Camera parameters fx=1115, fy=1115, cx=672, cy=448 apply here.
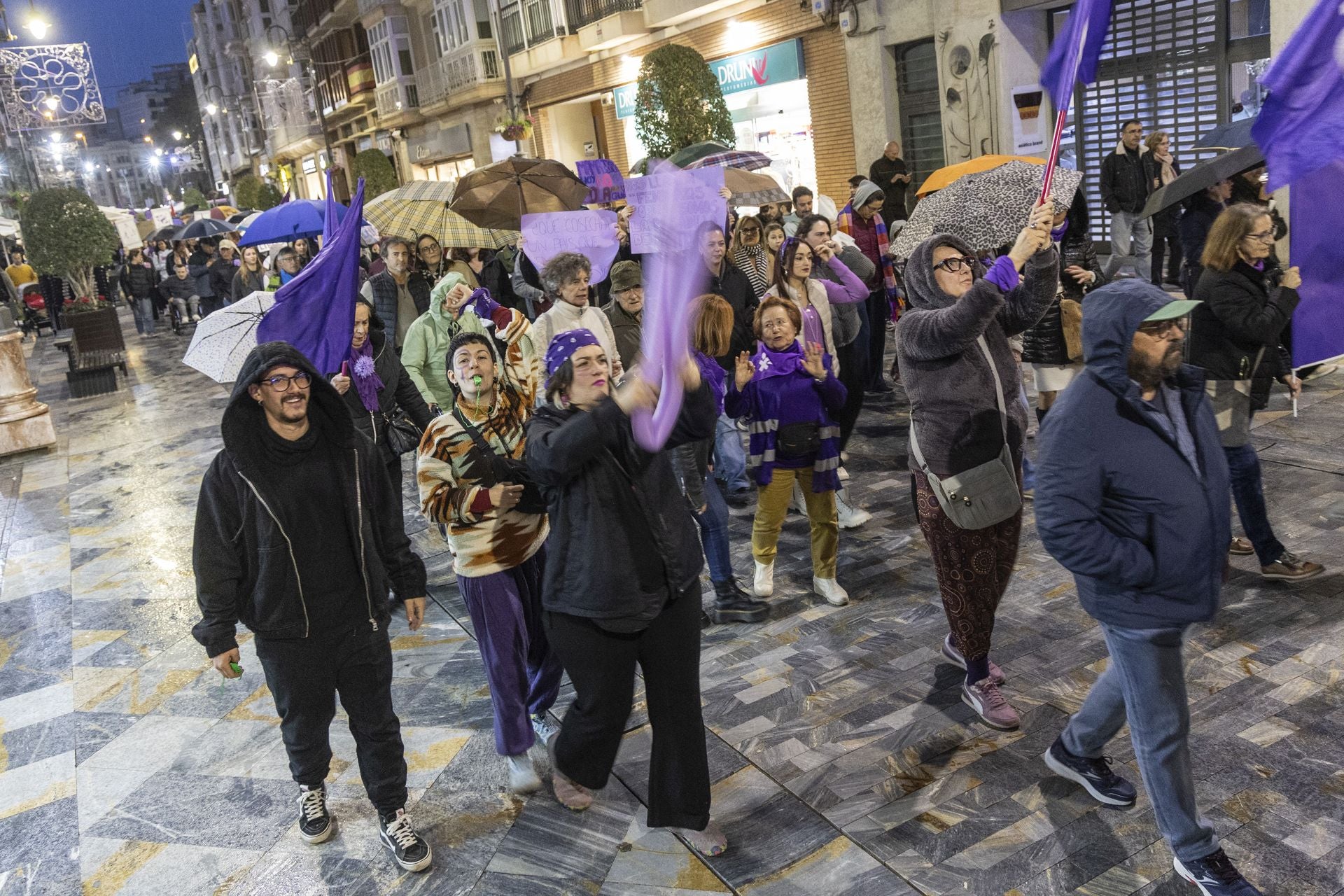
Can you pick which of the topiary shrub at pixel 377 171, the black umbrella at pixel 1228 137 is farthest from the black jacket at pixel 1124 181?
the topiary shrub at pixel 377 171

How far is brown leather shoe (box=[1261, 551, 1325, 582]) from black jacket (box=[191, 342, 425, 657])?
416 cm

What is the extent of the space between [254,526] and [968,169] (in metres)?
6.27

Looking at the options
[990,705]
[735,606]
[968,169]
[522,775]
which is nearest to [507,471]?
[522,775]

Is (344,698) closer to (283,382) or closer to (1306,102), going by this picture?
(283,382)

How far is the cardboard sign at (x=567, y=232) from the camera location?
675cm

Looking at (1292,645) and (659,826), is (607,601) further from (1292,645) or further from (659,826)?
(1292,645)

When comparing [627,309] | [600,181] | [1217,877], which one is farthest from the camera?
[600,181]

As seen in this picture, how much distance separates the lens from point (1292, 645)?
4777 millimetres

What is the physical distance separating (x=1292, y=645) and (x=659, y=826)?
114 inches

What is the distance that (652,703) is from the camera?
147 inches

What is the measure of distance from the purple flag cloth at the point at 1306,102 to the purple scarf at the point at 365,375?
4.31m

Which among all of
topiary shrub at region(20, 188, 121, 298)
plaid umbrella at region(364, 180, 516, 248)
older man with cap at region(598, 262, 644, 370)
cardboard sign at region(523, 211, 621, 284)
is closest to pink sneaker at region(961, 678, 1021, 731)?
older man with cap at region(598, 262, 644, 370)

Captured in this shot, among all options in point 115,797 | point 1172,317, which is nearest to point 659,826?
point 1172,317

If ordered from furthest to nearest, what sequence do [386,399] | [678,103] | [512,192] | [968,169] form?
1. [678,103]
2. [512,192]
3. [968,169]
4. [386,399]
